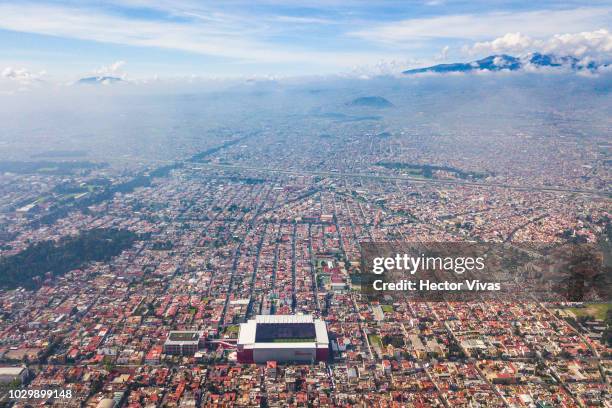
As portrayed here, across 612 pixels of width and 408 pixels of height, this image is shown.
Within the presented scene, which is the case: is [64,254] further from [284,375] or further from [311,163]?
[311,163]

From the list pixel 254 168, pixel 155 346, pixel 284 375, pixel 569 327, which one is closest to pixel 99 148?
pixel 254 168

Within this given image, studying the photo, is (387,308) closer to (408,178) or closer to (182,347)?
(182,347)

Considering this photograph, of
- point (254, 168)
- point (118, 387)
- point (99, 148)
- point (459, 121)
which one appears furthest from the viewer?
point (459, 121)

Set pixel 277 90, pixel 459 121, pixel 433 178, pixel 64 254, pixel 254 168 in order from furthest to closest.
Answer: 1. pixel 277 90
2. pixel 459 121
3. pixel 254 168
4. pixel 433 178
5. pixel 64 254

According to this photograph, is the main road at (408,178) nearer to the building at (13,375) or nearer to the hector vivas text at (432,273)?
the hector vivas text at (432,273)

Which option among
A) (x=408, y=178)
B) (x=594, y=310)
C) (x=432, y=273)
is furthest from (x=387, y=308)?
(x=408, y=178)

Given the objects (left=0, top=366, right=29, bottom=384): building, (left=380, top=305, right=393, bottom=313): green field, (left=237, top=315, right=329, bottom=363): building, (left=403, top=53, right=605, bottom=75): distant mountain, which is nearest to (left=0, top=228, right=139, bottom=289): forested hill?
(left=0, top=366, right=29, bottom=384): building

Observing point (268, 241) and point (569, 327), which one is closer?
point (569, 327)
